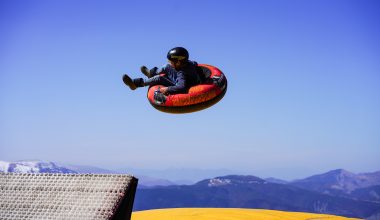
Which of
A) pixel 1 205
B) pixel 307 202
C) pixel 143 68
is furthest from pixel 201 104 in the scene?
pixel 307 202

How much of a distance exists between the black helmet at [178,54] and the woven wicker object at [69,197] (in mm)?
3880

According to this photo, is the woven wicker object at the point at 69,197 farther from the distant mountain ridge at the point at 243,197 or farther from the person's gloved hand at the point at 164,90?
the distant mountain ridge at the point at 243,197

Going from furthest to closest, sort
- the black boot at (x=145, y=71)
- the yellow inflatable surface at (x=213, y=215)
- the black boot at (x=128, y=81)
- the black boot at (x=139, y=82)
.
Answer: the yellow inflatable surface at (x=213, y=215)
the black boot at (x=145, y=71)
the black boot at (x=139, y=82)
the black boot at (x=128, y=81)

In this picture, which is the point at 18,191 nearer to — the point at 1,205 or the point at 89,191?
the point at 1,205

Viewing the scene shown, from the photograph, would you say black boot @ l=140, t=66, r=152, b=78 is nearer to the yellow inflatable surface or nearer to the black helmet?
the black helmet

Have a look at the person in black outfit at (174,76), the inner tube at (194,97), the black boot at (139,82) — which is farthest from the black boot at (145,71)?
the inner tube at (194,97)

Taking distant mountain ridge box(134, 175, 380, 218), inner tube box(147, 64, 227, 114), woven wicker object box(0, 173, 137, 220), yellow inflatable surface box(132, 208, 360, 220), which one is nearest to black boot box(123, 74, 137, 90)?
inner tube box(147, 64, 227, 114)

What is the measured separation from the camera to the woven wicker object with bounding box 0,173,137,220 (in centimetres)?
616

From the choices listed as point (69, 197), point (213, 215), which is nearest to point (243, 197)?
point (213, 215)

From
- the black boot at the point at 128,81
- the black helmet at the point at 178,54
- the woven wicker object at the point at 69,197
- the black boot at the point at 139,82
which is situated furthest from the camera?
the black boot at the point at 139,82

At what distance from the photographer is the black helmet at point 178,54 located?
9.73 metres

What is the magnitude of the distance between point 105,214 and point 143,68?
5609 millimetres

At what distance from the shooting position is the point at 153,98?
32.7ft

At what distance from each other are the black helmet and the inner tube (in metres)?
0.68
